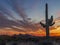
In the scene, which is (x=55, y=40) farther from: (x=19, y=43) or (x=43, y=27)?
(x=19, y=43)

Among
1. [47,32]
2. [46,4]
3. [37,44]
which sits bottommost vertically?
[37,44]

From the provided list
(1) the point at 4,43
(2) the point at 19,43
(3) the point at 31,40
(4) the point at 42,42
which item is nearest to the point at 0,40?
(1) the point at 4,43

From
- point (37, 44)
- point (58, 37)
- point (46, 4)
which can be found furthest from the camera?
point (58, 37)

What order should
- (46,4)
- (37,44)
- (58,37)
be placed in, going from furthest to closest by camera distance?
(58,37) < (37,44) < (46,4)

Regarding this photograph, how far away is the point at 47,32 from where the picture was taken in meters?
22.0

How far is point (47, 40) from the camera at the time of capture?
73.6ft

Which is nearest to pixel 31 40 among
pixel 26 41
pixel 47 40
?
pixel 26 41

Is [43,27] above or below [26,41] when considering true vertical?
above

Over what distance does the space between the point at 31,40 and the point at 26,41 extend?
85cm

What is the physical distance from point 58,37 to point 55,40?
2.02m

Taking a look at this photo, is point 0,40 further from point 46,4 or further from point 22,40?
point 46,4

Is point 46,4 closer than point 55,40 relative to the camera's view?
Yes

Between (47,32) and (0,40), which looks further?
(0,40)

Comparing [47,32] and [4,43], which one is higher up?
[47,32]
